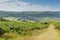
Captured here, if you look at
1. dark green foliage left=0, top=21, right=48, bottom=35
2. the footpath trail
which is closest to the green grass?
dark green foliage left=0, top=21, right=48, bottom=35

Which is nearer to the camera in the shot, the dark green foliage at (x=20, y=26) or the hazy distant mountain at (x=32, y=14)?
the dark green foliage at (x=20, y=26)

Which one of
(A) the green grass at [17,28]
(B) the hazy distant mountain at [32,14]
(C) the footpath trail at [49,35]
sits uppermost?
(B) the hazy distant mountain at [32,14]

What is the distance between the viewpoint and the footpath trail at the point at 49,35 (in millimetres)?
3153

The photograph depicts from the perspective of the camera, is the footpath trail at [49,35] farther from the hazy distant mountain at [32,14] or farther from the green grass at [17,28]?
the hazy distant mountain at [32,14]

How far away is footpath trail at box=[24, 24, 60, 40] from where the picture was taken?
315 centimetres

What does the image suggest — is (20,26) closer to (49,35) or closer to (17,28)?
(17,28)

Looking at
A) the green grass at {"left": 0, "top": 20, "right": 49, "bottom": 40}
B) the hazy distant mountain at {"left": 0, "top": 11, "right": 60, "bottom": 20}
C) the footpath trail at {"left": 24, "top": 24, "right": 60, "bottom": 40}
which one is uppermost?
the hazy distant mountain at {"left": 0, "top": 11, "right": 60, "bottom": 20}

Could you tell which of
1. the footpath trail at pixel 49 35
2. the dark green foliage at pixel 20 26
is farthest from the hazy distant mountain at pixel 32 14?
the footpath trail at pixel 49 35

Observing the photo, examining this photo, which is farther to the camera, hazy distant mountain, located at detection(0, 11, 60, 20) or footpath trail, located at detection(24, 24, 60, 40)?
hazy distant mountain, located at detection(0, 11, 60, 20)

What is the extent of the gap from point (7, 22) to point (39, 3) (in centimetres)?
86

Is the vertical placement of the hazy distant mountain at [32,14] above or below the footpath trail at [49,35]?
above

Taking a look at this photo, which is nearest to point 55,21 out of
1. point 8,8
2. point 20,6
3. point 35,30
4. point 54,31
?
point 54,31

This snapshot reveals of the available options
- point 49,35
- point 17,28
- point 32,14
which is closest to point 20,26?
point 17,28

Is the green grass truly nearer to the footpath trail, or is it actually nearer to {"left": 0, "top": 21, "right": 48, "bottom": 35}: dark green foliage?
{"left": 0, "top": 21, "right": 48, "bottom": 35}: dark green foliage
